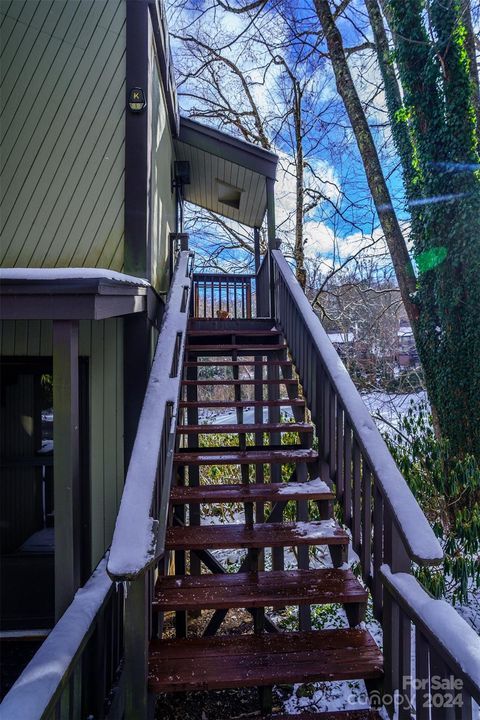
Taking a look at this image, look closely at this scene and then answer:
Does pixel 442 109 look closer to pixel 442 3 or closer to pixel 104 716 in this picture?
pixel 442 3

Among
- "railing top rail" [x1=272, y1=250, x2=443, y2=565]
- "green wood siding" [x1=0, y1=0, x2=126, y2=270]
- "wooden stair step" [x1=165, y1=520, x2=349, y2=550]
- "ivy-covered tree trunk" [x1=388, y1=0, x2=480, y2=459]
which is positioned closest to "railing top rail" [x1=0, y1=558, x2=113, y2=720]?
"wooden stair step" [x1=165, y1=520, x2=349, y2=550]

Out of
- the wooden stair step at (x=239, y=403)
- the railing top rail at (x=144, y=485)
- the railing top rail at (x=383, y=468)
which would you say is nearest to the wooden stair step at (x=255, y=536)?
the railing top rail at (x=383, y=468)

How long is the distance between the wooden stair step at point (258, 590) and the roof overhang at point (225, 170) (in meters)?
5.35

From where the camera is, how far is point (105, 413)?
355 centimetres

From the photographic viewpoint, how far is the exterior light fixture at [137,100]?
144 inches

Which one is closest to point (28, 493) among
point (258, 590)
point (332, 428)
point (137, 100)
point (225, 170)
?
point (258, 590)

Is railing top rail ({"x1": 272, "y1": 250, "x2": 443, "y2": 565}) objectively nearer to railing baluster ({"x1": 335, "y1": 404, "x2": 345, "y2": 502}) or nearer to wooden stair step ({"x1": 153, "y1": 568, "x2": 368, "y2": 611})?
railing baluster ({"x1": 335, "y1": 404, "x2": 345, "y2": 502})

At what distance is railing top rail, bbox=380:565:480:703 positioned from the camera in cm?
141

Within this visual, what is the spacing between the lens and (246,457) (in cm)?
339

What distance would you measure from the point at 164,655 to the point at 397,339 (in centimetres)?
1518

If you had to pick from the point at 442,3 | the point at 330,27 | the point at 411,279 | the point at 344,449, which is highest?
the point at 330,27

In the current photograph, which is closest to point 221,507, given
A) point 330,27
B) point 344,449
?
point 344,449

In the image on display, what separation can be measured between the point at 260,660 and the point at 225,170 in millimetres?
6642

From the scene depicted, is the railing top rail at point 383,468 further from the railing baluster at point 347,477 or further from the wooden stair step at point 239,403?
the wooden stair step at point 239,403
